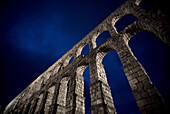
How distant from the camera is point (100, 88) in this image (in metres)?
6.00

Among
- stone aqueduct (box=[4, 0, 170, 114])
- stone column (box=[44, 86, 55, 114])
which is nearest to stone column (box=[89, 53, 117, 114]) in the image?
stone aqueduct (box=[4, 0, 170, 114])

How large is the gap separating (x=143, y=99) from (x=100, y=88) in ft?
8.33

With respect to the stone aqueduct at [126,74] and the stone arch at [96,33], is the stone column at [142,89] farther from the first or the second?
the stone arch at [96,33]

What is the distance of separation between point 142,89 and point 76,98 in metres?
4.97

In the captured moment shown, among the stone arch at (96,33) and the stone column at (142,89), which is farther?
the stone arch at (96,33)

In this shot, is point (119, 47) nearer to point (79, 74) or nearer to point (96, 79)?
point (96, 79)

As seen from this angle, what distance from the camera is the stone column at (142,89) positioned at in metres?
3.64

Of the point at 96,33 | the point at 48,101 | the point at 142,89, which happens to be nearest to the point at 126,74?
the point at 142,89

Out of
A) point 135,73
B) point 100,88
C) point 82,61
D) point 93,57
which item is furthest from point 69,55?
point 135,73

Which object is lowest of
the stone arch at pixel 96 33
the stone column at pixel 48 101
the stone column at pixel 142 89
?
the stone column at pixel 142 89

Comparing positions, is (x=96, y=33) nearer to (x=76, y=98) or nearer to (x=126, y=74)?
(x=126, y=74)

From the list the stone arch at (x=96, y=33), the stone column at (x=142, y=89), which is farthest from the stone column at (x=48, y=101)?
the stone column at (x=142, y=89)

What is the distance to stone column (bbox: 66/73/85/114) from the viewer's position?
6.77m

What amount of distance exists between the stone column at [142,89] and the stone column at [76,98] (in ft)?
14.4
